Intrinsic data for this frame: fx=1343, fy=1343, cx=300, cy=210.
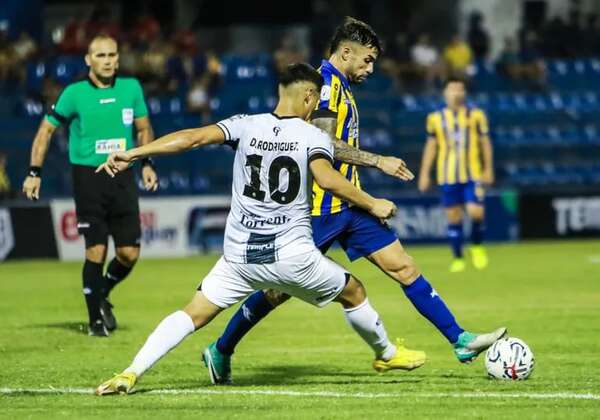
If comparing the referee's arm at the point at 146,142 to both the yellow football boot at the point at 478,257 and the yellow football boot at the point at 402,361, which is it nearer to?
the yellow football boot at the point at 402,361

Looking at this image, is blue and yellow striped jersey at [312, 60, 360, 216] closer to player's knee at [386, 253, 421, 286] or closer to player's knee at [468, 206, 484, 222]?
player's knee at [386, 253, 421, 286]

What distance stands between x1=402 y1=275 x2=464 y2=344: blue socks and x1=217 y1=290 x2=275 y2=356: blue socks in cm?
91

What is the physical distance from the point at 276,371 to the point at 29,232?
481 inches

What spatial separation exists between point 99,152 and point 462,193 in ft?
23.8

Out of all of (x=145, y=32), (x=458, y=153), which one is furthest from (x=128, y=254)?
(x=145, y=32)

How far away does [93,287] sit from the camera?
10.9 meters

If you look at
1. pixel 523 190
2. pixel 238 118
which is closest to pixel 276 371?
pixel 238 118

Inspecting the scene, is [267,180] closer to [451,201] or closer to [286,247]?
[286,247]

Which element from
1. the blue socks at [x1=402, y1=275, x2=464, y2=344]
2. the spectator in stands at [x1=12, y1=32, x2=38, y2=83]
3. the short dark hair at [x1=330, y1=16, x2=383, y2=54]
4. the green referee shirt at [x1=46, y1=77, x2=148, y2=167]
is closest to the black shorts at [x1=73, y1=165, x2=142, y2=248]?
the green referee shirt at [x1=46, y1=77, x2=148, y2=167]

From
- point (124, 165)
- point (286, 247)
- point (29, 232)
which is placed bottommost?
point (29, 232)

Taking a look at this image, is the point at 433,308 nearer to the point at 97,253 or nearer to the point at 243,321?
the point at 243,321

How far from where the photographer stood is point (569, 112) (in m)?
25.2

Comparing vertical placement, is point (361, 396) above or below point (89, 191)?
below

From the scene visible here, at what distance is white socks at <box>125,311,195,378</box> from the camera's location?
7.51m
